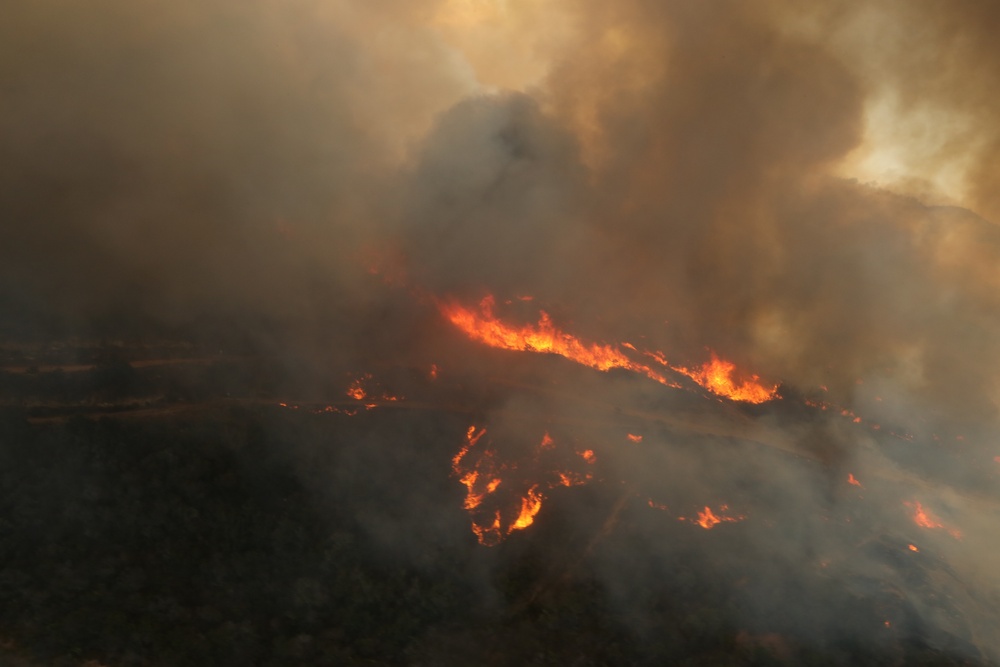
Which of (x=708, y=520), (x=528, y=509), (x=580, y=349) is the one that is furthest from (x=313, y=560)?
(x=708, y=520)

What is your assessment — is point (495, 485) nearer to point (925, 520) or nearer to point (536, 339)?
point (536, 339)

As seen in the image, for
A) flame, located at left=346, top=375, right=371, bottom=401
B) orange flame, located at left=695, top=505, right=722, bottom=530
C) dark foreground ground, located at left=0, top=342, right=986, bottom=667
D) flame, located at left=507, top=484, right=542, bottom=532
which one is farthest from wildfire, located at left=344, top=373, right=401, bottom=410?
orange flame, located at left=695, top=505, right=722, bottom=530

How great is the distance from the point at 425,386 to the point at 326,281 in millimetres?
4145

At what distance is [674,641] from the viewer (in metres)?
13.2

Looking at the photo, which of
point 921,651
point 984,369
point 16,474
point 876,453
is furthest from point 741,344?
point 16,474

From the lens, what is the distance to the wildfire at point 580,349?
1794 cm

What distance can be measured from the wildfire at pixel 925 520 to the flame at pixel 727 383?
159 inches

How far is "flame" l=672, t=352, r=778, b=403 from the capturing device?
58.6 feet

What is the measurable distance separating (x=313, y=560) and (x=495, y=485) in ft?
14.0

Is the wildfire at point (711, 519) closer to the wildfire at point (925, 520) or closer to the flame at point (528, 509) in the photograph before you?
the flame at point (528, 509)

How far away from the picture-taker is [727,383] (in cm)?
1805

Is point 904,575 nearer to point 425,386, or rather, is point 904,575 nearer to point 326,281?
point 425,386

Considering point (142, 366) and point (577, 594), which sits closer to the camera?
point (577, 594)

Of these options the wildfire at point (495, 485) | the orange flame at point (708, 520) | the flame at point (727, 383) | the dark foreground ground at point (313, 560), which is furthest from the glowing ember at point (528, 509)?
the flame at point (727, 383)
